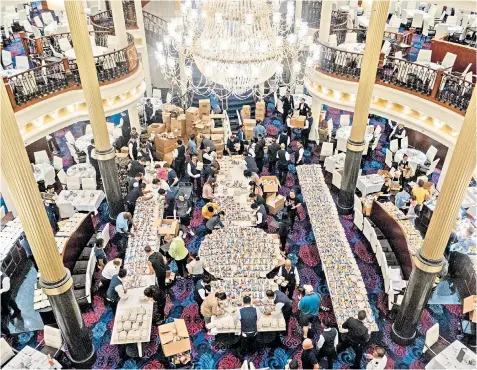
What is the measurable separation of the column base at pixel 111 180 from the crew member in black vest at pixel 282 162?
4.31 m

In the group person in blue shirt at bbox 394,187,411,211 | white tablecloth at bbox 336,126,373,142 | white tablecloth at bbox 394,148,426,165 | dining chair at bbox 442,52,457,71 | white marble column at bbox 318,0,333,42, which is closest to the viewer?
person in blue shirt at bbox 394,187,411,211

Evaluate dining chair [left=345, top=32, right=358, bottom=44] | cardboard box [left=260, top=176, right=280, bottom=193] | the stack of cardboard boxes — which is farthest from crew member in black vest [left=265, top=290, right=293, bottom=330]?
dining chair [left=345, top=32, right=358, bottom=44]

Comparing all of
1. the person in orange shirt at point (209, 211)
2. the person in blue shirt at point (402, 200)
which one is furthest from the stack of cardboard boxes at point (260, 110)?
the person in blue shirt at point (402, 200)

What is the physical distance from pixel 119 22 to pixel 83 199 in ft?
16.9

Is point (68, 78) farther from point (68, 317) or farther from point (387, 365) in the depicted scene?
point (387, 365)

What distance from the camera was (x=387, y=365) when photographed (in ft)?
25.1

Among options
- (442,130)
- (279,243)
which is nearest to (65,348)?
(279,243)

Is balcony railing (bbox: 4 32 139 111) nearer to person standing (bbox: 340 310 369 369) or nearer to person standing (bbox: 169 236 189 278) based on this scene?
person standing (bbox: 169 236 189 278)

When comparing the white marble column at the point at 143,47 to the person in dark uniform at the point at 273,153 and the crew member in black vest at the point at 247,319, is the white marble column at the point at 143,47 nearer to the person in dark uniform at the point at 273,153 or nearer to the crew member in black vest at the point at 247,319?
the person in dark uniform at the point at 273,153

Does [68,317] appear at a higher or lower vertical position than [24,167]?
lower

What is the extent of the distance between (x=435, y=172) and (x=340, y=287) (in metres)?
7.21

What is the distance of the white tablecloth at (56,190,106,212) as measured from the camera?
1091 cm

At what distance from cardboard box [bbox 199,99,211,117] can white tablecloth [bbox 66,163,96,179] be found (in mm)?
4226

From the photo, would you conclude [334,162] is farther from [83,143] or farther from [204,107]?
[83,143]
